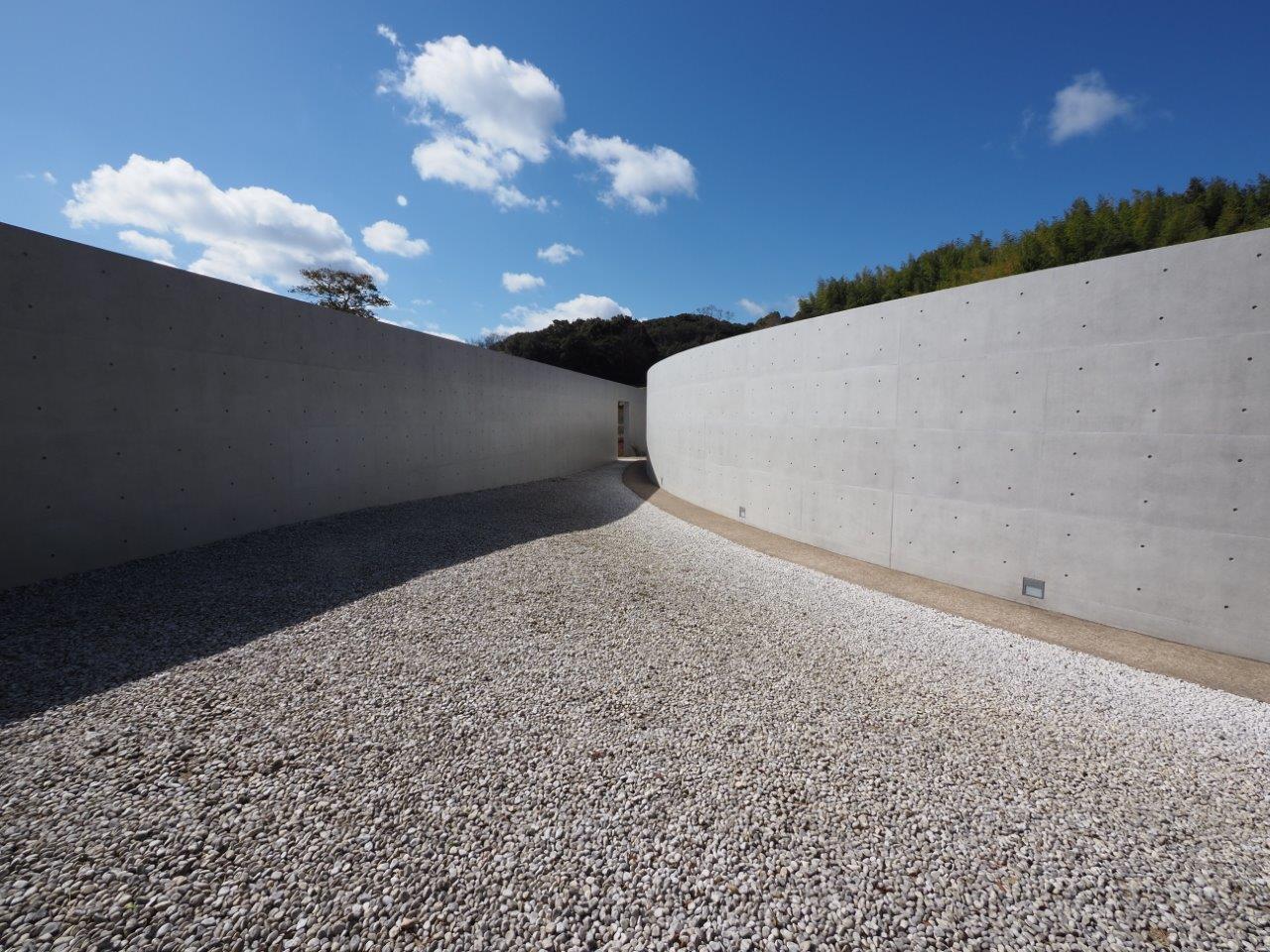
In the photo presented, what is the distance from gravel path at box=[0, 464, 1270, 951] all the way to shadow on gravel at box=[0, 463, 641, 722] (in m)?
0.03

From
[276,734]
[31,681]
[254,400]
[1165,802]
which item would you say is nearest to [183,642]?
[31,681]

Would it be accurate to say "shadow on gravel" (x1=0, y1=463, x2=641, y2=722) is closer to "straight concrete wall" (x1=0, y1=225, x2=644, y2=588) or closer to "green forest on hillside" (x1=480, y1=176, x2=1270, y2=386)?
"straight concrete wall" (x1=0, y1=225, x2=644, y2=588)

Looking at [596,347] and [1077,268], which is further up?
[596,347]

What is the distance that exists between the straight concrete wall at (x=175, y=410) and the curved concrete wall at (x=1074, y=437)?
6.56 m

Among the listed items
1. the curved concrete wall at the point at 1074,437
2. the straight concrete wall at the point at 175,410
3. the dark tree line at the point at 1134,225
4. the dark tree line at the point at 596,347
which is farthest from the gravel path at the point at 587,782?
the dark tree line at the point at 596,347

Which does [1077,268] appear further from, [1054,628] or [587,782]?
[587,782]

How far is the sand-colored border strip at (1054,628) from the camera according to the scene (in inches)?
130

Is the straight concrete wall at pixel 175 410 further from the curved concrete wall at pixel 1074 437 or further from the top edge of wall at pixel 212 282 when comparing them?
the curved concrete wall at pixel 1074 437

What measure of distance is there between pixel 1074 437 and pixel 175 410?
8.54 m

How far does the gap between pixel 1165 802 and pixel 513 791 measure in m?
3.02

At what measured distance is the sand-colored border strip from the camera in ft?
10.8

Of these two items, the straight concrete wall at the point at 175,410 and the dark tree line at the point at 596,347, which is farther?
the dark tree line at the point at 596,347

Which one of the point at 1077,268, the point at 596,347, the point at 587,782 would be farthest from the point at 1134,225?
the point at 596,347

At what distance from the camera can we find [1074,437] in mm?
4098
